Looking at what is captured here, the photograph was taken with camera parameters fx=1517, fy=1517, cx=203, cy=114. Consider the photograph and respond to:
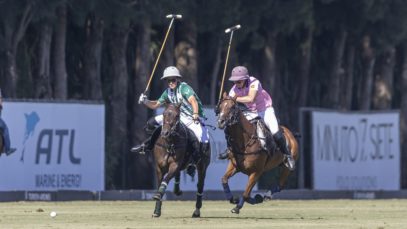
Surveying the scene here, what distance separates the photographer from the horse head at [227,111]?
74.6ft

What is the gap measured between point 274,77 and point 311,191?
5.16 metres

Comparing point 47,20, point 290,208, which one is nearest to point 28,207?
point 290,208

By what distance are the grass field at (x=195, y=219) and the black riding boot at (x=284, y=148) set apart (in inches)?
33.5

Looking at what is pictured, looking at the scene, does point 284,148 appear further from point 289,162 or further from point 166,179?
point 166,179

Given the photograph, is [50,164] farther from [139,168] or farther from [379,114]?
[379,114]

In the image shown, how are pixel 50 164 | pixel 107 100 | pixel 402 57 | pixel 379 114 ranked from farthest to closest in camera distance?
pixel 402 57 → pixel 379 114 → pixel 107 100 → pixel 50 164

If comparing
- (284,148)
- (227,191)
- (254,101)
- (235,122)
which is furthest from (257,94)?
(227,191)

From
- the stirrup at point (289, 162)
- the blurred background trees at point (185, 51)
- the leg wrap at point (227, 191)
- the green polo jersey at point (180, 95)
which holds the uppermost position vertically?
the blurred background trees at point (185, 51)

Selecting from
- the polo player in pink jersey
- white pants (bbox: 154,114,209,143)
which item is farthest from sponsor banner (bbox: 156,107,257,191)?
white pants (bbox: 154,114,209,143)

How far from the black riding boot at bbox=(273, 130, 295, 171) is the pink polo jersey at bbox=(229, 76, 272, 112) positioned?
0.51 metres

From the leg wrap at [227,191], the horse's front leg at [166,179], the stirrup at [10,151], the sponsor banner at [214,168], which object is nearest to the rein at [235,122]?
the leg wrap at [227,191]

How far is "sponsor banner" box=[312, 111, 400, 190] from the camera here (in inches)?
1524

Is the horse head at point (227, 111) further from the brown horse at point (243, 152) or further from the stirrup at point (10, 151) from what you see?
the stirrup at point (10, 151)

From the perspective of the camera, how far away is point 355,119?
39.8 meters
